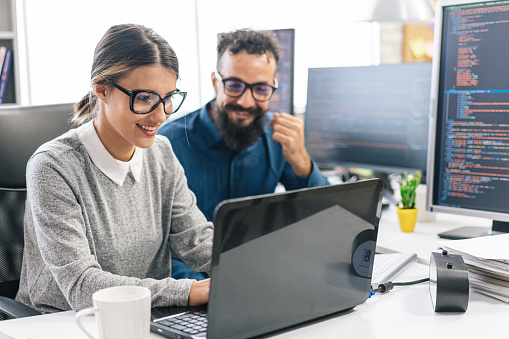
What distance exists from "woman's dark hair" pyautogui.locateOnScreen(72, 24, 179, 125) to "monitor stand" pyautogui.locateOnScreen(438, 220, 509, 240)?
88cm

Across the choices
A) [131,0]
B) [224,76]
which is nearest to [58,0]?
[131,0]

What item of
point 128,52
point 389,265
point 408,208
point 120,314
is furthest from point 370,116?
point 120,314

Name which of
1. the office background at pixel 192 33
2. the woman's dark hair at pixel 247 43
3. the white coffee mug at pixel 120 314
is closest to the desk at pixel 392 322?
the white coffee mug at pixel 120 314

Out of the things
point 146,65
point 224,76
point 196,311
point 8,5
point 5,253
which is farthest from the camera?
point 8,5

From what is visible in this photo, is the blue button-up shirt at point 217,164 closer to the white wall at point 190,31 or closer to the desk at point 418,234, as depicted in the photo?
the desk at point 418,234

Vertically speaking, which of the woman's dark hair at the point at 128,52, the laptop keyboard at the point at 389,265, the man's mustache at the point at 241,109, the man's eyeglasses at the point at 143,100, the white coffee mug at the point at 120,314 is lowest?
the laptop keyboard at the point at 389,265

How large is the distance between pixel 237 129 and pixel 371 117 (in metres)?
0.51

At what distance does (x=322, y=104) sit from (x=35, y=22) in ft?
6.21

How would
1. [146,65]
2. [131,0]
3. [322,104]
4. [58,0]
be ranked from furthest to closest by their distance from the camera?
[131,0], [58,0], [322,104], [146,65]

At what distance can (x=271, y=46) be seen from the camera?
1.90 metres

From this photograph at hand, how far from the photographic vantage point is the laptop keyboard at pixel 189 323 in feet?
3.01

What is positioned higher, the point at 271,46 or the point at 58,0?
the point at 58,0

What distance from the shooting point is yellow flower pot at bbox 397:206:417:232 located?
5.48 feet

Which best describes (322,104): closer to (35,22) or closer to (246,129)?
(246,129)
